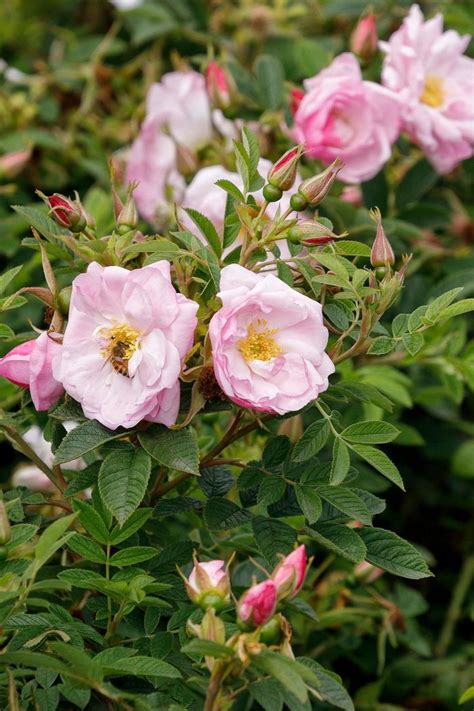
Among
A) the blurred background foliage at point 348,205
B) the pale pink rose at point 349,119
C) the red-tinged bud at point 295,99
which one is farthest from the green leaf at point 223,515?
the red-tinged bud at point 295,99

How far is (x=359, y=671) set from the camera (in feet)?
4.91

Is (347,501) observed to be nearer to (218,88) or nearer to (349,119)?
(349,119)

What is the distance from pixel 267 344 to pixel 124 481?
0.17 meters

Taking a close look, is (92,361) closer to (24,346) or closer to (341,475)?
(24,346)

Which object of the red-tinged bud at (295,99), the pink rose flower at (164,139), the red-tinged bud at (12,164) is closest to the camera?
the red-tinged bud at (295,99)

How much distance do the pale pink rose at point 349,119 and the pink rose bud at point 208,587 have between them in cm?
70

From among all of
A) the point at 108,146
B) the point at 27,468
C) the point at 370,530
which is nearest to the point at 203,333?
the point at 370,530

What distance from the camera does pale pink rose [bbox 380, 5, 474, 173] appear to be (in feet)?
4.52

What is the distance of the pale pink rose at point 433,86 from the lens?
1.38m

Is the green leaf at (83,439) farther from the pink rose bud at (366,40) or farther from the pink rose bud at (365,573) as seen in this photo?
the pink rose bud at (366,40)

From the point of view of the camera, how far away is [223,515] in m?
0.91

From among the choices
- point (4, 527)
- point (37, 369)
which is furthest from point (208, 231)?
point (4, 527)

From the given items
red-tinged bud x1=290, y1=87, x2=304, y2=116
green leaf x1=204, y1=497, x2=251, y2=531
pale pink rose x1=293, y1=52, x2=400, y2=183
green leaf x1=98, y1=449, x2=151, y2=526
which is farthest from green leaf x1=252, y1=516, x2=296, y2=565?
red-tinged bud x1=290, y1=87, x2=304, y2=116

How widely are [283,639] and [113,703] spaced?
0.20 meters
